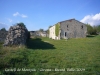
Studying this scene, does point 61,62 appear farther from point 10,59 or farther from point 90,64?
point 10,59

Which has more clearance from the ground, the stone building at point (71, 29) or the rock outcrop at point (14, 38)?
the stone building at point (71, 29)

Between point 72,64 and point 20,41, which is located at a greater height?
point 20,41

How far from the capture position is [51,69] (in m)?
8.60

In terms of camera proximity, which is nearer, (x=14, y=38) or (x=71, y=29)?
(x=14, y=38)

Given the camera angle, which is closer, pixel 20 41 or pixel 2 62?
pixel 2 62

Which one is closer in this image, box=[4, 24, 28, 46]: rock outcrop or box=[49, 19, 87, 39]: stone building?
box=[4, 24, 28, 46]: rock outcrop

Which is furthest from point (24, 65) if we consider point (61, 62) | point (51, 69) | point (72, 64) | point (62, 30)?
point (62, 30)

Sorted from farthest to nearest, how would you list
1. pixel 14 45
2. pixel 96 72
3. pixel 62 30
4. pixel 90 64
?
1. pixel 62 30
2. pixel 14 45
3. pixel 90 64
4. pixel 96 72

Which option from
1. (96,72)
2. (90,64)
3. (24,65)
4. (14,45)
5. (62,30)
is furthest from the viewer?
(62,30)

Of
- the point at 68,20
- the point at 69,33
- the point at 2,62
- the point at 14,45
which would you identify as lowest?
the point at 2,62

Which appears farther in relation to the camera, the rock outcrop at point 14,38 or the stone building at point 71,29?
the stone building at point 71,29

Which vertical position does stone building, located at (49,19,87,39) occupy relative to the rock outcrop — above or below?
above

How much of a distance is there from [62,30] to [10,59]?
27.0 m

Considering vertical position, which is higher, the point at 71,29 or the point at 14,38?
the point at 71,29
